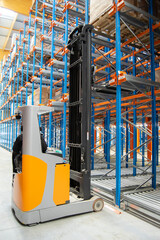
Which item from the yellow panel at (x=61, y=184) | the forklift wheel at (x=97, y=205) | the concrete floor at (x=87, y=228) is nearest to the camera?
the concrete floor at (x=87, y=228)

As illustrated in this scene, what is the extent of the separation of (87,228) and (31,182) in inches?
41.6

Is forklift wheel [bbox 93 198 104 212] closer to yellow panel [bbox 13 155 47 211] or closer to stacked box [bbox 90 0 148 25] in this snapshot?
yellow panel [bbox 13 155 47 211]

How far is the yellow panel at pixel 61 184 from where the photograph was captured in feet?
10.3

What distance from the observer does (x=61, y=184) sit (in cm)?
320

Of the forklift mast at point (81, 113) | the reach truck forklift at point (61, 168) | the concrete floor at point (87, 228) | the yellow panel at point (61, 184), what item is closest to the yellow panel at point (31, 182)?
the reach truck forklift at point (61, 168)

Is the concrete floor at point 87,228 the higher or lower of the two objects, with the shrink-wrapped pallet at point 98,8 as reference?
lower

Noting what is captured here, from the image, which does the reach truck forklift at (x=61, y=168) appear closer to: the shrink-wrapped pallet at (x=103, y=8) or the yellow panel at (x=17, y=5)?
the shrink-wrapped pallet at (x=103, y=8)

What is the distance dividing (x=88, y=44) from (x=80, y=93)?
914mm

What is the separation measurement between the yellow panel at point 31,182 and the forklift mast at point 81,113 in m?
0.78

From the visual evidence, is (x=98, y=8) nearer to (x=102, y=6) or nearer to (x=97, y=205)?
(x=102, y=6)

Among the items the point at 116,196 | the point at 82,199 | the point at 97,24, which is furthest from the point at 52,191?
the point at 97,24

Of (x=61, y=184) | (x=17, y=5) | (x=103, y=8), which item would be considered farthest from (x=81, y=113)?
(x=17, y=5)

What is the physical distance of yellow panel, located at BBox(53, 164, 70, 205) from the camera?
10.3 ft

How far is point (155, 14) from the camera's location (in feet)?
15.7
